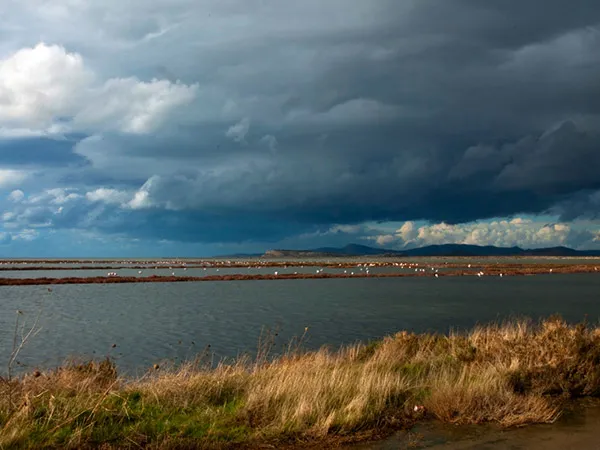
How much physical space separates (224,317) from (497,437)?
85.7 ft

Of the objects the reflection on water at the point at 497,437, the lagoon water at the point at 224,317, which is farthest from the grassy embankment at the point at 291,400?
the lagoon water at the point at 224,317

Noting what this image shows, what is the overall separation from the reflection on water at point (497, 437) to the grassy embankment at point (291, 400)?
27 centimetres

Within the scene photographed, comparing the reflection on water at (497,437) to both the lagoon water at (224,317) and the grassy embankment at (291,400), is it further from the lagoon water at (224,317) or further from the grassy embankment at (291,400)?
the lagoon water at (224,317)

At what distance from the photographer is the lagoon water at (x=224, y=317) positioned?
2238 cm

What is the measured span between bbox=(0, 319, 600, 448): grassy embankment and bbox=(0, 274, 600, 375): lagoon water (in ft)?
20.2

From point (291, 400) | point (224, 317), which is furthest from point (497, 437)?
point (224, 317)

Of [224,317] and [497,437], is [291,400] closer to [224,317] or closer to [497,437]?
[497,437]

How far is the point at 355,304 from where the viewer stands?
40625mm

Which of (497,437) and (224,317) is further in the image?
(224,317)

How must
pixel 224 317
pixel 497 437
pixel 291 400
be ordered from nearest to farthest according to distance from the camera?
pixel 497 437 < pixel 291 400 < pixel 224 317

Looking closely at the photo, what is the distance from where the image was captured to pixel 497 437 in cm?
840

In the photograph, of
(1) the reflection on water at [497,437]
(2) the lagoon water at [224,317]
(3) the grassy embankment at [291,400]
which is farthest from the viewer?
(2) the lagoon water at [224,317]

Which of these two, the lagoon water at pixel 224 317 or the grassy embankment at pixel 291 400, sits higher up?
the grassy embankment at pixel 291 400

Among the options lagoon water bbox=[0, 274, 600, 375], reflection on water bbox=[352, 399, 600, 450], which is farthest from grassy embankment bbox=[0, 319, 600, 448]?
lagoon water bbox=[0, 274, 600, 375]
